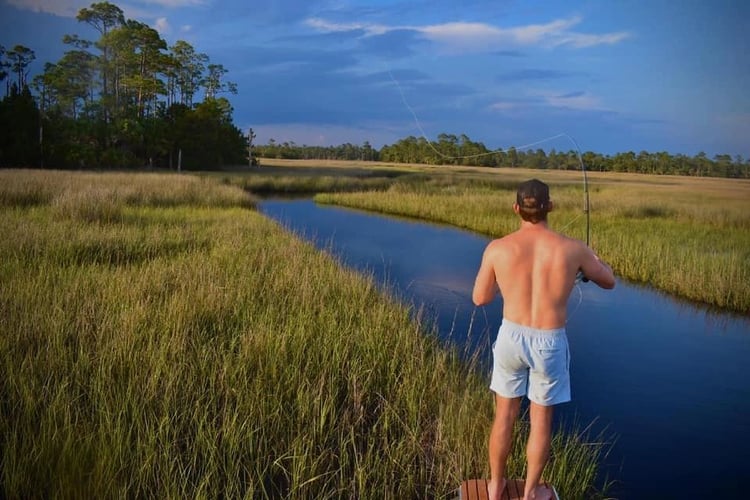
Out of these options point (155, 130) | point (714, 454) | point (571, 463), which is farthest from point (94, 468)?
point (155, 130)

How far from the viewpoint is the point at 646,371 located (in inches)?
260

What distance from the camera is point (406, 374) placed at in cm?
447

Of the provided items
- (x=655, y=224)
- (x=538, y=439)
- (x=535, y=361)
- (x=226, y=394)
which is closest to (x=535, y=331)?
(x=535, y=361)

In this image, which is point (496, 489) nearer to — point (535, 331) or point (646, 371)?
point (535, 331)

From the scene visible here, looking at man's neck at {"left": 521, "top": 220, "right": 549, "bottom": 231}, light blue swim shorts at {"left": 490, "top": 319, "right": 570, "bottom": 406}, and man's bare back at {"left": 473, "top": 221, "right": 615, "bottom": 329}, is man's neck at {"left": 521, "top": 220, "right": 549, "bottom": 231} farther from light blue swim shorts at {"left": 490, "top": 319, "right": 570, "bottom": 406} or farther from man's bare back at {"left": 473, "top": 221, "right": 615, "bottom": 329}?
light blue swim shorts at {"left": 490, "top": 319, "right": 570, "bottom": 406}

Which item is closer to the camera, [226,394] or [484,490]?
[484,490]

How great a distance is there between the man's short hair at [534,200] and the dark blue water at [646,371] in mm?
2427

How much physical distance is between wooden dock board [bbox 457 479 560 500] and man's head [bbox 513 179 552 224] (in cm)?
133

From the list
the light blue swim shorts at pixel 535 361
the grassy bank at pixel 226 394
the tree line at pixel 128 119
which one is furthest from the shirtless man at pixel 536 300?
the tree line at pixel 128 119

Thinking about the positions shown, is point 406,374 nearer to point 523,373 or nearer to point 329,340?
point 329,340

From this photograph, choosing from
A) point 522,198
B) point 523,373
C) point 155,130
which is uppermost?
point 155,130

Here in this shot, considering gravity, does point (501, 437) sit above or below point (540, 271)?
below

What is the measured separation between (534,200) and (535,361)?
707mm

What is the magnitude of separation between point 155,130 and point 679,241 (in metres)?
29.6
